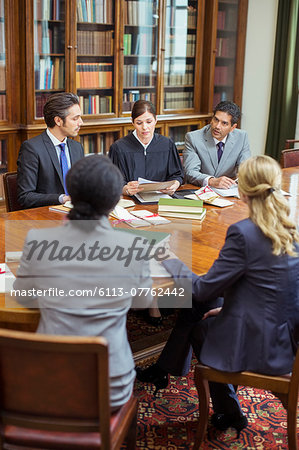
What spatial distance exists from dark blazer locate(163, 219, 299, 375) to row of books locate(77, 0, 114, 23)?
12.7 ft

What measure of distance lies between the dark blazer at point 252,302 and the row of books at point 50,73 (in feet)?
11.6

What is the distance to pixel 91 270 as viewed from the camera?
1587 mm

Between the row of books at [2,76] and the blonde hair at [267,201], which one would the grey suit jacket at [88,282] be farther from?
the row of books at [2,76]

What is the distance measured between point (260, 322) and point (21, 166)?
1.87 meters

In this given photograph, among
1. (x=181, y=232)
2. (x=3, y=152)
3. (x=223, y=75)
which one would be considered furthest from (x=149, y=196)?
(x=223, y=75)

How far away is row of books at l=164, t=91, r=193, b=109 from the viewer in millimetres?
6062

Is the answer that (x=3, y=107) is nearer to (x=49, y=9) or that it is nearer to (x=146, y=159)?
(x=49, y=9)

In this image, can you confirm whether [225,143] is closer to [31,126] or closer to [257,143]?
[31,126]

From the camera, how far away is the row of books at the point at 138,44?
5547mm

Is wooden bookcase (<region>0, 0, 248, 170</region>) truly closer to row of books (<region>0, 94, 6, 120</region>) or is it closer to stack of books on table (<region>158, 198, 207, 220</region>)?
row of books (<region>0, 94, 6, 120</region>)

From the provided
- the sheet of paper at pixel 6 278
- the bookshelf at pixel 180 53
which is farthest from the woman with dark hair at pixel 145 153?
the bookshelf at pixel 180 53

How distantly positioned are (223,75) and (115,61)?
165 cm

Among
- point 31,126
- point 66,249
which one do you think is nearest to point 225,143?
point 31,126

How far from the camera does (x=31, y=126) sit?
4859 mm
